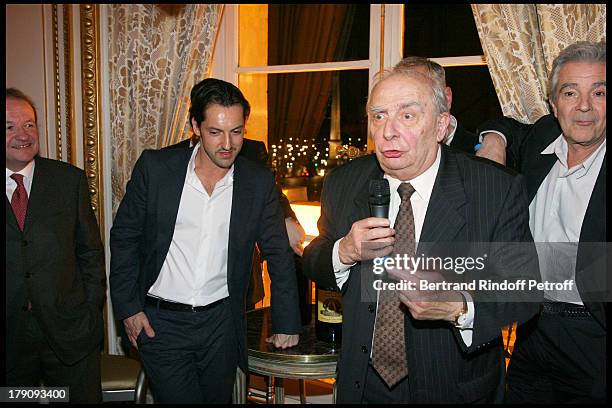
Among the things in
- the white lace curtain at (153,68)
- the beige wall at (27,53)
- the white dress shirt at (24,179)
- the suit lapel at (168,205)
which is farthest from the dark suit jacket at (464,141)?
the beige wall at (27,53)

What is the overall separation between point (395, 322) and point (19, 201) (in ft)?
5.29

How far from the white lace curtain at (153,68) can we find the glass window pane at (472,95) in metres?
1.33

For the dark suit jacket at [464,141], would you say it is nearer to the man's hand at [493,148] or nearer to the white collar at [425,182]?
the man's hand at [493,148]

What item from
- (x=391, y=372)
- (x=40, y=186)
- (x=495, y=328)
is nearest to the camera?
(x=495, y=328)

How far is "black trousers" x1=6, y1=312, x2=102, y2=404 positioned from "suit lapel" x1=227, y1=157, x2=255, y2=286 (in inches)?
29.1

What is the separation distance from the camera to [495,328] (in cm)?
153

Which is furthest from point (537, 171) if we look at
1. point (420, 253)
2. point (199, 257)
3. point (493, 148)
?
point (199, 257)

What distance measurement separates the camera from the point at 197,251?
2.31m

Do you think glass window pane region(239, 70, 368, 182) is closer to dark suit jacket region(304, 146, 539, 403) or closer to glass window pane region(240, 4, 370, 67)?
glass window pane region(240, 4, 370, 67)

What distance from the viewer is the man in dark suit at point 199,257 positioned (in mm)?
2264

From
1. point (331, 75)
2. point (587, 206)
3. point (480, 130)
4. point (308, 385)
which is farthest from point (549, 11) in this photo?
point (308, 385)

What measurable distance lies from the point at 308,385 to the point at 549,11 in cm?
236

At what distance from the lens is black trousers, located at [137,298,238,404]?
2.25 m

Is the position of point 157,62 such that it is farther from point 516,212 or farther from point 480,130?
point 516,212
